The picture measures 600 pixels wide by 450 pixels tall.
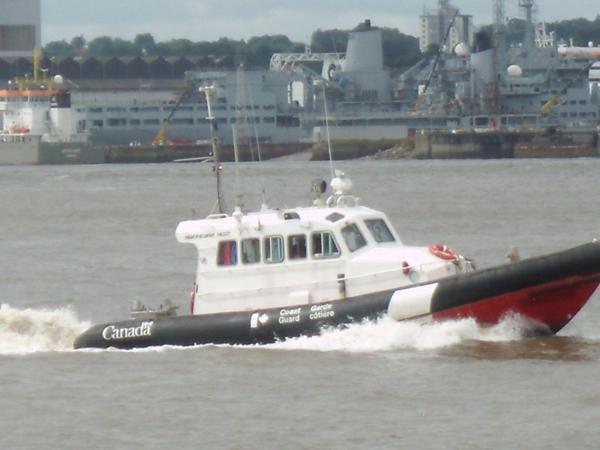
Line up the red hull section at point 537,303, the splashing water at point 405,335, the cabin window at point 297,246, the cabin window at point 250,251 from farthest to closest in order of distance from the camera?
the cabin window at point 250,251, the cabin window at point 297,246, the splashing water at point 405,335, the red hull section at point 537,303

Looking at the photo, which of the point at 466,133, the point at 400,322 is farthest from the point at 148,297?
the point at 466,133

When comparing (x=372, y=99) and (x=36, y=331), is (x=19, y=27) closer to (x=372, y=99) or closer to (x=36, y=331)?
(x=372, y=99)

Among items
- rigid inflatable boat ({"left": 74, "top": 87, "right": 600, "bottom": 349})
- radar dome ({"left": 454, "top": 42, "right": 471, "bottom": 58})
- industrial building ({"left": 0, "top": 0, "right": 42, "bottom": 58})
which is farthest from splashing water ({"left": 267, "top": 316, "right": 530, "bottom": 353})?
radar dome ({"left": 454, "top": 42, "right": 471, "bottom": 58})

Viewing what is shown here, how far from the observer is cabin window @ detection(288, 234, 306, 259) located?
73.0 ft

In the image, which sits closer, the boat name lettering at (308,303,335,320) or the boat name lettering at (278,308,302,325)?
the boat name lettering at (308,303,335,320)

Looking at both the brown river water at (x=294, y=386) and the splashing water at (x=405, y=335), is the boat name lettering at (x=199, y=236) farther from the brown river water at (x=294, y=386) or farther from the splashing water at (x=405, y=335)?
the splashing water at (x=405, y=335)

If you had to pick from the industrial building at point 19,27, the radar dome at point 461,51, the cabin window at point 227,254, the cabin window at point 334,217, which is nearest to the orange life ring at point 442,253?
the cabin window at point 334,217

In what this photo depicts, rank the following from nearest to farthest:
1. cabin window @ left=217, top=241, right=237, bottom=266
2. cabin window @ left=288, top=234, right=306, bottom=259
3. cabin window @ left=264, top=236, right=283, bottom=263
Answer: cabin window @ left=288, top=234, right=306, bottom=259
cabin window @ left=264, top=236, right=283, bottom=263
cabin window @ left=217, top=241, right=237, bottom=266

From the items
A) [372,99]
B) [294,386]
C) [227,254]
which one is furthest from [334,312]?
[372,99]

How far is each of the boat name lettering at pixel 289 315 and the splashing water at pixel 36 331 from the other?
3402mm

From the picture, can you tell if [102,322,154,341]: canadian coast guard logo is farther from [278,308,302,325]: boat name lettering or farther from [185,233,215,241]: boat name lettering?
[278,308,302,325]: boat name lettering

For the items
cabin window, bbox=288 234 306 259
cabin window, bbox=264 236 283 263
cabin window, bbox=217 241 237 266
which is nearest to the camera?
cabin window, bbox=288 234 306 259

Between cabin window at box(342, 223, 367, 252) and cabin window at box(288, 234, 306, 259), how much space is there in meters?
0.55

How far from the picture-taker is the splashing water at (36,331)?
24.1 meters
